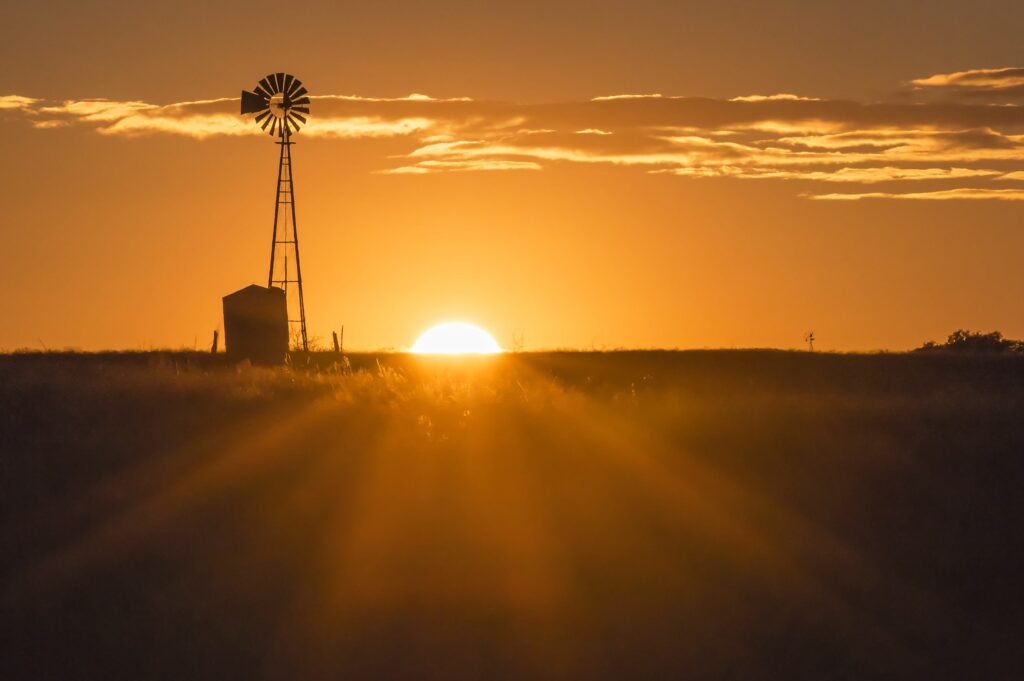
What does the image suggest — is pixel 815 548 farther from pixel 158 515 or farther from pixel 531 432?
pixel 158 515

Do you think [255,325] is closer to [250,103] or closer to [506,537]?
[250,103]

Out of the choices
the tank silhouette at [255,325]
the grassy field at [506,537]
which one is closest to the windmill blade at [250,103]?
the tank silhouette at [255,325]

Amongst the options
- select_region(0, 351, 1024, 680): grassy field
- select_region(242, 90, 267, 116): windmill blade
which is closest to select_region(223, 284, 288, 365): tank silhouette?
select_region(242, 90, 267, 116): windmill blade

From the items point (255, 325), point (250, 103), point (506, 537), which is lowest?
point (506, 537)

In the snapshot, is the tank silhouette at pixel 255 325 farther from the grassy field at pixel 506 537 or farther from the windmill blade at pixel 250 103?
the grassy field at pixel 506 537

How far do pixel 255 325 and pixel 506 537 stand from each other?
32572 millimetres

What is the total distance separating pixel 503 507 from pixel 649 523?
7.72ft

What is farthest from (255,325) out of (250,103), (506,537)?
(506,537)

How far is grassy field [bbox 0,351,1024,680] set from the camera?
19109 millimetres

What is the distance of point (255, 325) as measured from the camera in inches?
2089

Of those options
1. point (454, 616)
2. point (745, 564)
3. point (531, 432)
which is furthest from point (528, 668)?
point (531, 432)

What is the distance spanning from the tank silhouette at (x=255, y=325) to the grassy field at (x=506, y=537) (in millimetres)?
21544

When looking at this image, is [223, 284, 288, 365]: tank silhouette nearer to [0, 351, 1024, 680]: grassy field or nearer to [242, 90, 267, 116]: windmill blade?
[242, 90, 267, 116]: windmill blade

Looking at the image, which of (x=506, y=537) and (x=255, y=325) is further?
(x=255, y=325)
